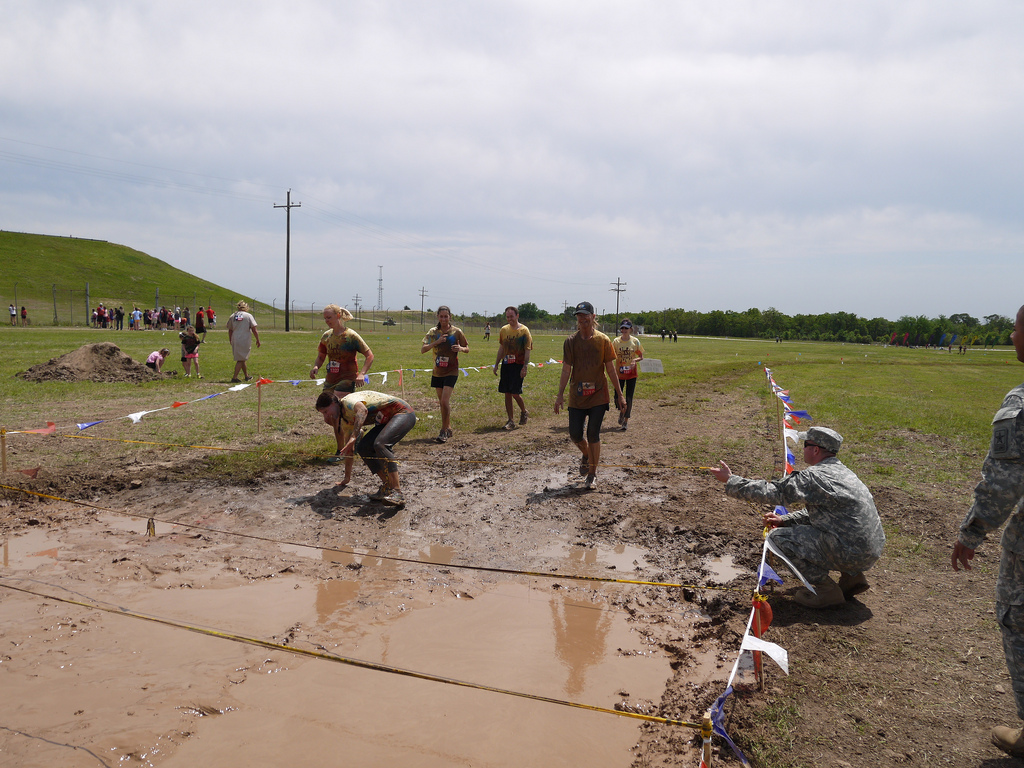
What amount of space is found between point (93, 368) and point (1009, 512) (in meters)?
16.7

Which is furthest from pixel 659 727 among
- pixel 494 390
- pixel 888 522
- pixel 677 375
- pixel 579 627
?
pixel 677 375

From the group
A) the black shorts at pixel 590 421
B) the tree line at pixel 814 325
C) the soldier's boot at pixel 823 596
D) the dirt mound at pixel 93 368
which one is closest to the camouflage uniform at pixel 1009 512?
the soldier's boot at pixel 823 596

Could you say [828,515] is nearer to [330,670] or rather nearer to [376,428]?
[330,670]

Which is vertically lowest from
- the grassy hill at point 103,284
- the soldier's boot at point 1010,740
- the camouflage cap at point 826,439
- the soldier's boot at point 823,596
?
the soldier's boot at point 1010,740

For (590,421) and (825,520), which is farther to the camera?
(590,421)

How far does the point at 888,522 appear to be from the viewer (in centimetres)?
605

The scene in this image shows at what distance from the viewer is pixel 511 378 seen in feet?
33.6

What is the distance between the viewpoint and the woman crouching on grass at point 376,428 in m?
6.13

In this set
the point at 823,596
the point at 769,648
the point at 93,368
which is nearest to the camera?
the point at 769,648

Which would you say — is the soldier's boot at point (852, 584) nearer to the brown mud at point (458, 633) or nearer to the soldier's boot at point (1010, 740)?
the brown mud at point (458, 633)

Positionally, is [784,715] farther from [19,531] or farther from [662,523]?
[19,531]

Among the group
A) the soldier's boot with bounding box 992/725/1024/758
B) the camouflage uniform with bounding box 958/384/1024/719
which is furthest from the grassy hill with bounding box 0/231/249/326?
the soldier's boot with bounding box 992/725/1024/758

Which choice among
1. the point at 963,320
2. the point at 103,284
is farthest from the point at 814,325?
the point at 103,284

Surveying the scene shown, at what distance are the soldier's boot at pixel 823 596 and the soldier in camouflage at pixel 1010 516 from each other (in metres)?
1.26
